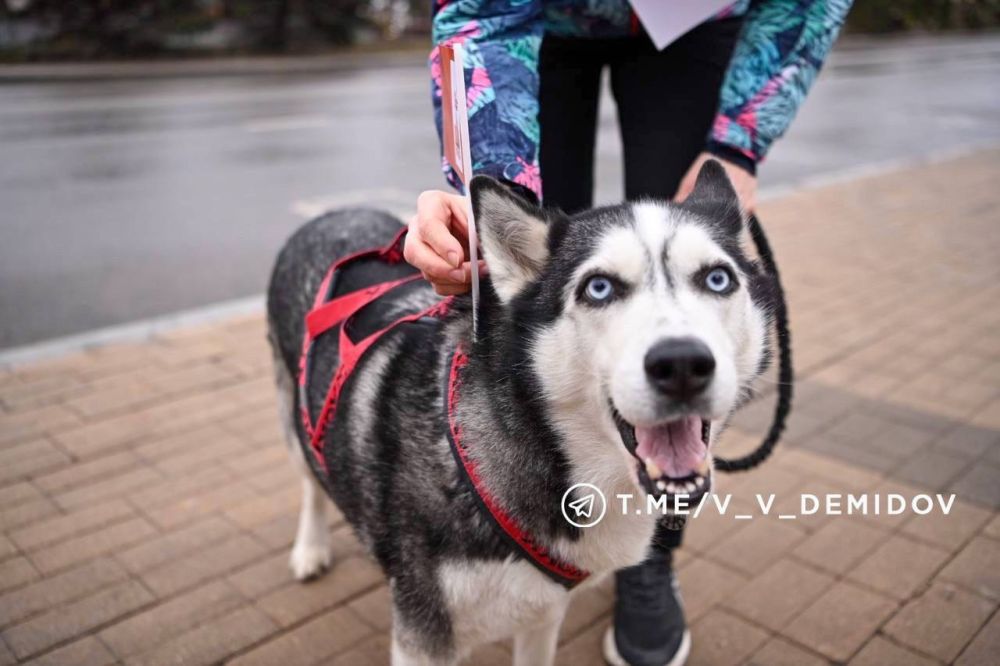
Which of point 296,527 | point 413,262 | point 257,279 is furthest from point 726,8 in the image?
point 257,279

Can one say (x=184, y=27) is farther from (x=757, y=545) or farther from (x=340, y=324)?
(x=757, y=545)

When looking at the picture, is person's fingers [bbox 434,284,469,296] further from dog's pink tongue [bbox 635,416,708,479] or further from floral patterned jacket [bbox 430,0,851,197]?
dog's pink tongue [bbox 635,416,708,479]

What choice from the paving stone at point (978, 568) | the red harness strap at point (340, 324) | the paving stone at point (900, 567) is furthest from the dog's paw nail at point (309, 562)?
the paving stone at point (978, 568)

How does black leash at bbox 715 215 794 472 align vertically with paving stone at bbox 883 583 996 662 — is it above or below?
above

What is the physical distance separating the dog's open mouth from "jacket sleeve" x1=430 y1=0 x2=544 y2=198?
0.75 metres

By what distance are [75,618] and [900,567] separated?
9.22 feet

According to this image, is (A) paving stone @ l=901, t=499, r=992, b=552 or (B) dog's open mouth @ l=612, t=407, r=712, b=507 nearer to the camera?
(B) dog's open mouth @ l=612, t=407, r=712, b=507

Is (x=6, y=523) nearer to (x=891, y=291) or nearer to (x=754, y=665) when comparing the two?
(x=754, y=665)

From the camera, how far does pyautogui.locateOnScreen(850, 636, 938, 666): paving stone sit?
8.62 feet

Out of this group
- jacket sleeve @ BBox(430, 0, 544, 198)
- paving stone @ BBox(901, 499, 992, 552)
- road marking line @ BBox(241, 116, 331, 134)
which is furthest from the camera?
road marking line @ BBox(241, 116, 331, 134)

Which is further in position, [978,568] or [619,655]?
[978,568]

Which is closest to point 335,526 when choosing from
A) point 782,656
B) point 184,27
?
point 782,656

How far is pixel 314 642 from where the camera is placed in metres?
2.72

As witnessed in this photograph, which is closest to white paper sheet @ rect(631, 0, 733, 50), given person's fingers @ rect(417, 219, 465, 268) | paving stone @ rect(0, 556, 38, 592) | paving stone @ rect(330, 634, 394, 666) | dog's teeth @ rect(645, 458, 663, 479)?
person's fingers @ rect(417, 219, 465, 268)
